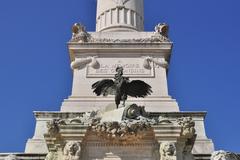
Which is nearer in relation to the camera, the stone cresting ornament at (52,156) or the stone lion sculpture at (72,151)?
the stone lion sculpture at (72,151)

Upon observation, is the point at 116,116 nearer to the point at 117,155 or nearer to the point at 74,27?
the point at 117,155

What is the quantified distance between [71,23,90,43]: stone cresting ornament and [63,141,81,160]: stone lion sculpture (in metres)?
9.55

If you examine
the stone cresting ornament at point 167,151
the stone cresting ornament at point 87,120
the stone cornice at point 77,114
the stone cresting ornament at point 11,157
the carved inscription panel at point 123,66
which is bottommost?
the stone cresting ornament at point 167,151

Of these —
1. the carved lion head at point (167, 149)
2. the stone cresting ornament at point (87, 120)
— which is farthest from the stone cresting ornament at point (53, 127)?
the carved lion head at point (167, 149)

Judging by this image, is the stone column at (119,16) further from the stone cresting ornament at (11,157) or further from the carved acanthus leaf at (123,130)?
the stone cresting ornament at (11,157)

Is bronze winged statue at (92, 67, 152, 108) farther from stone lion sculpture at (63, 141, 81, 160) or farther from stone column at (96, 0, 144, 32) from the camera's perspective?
stone column at (96, 0, 144, 32)

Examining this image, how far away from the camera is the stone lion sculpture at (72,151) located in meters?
14.3

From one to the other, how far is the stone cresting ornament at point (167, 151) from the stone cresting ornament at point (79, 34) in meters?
10.2

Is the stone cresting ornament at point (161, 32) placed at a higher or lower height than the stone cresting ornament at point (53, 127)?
higher

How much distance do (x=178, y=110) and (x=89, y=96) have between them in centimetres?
426

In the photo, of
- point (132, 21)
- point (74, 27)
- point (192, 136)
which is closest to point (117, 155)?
point (192, 136)

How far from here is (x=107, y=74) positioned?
21969 millimetres

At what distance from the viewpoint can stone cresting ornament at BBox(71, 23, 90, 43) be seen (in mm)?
23125

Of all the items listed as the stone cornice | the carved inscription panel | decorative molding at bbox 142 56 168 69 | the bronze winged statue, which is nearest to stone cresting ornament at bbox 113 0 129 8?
the carved inscription panel
